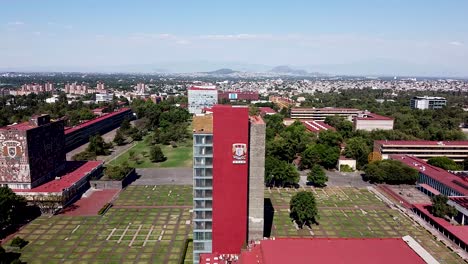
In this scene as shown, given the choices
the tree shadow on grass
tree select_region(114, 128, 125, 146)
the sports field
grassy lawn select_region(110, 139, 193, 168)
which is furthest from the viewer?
tree select_region(114, 128, 125, 146)

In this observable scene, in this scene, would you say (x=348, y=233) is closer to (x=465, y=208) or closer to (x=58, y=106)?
(x=465, y=208)

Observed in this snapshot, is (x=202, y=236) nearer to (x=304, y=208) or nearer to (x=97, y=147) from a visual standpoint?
(x=304, y=208)

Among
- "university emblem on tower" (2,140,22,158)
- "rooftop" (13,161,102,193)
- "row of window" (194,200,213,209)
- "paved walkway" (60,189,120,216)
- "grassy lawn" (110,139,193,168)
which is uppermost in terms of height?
"university emblem on tower" (2,140,22,158)

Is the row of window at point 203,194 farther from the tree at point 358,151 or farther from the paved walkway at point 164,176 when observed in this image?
the tree at point 358,151

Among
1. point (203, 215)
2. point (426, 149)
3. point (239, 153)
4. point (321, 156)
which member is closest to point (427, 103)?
point (426, 149)

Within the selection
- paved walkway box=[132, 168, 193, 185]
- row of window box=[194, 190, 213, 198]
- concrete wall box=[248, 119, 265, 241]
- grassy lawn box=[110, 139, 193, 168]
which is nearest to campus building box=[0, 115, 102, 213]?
paved walkway box=[132, 168, 193, 185]

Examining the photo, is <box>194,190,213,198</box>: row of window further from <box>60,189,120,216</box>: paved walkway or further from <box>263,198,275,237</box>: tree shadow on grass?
<box>60,189,120,216</box>: paved walkway
